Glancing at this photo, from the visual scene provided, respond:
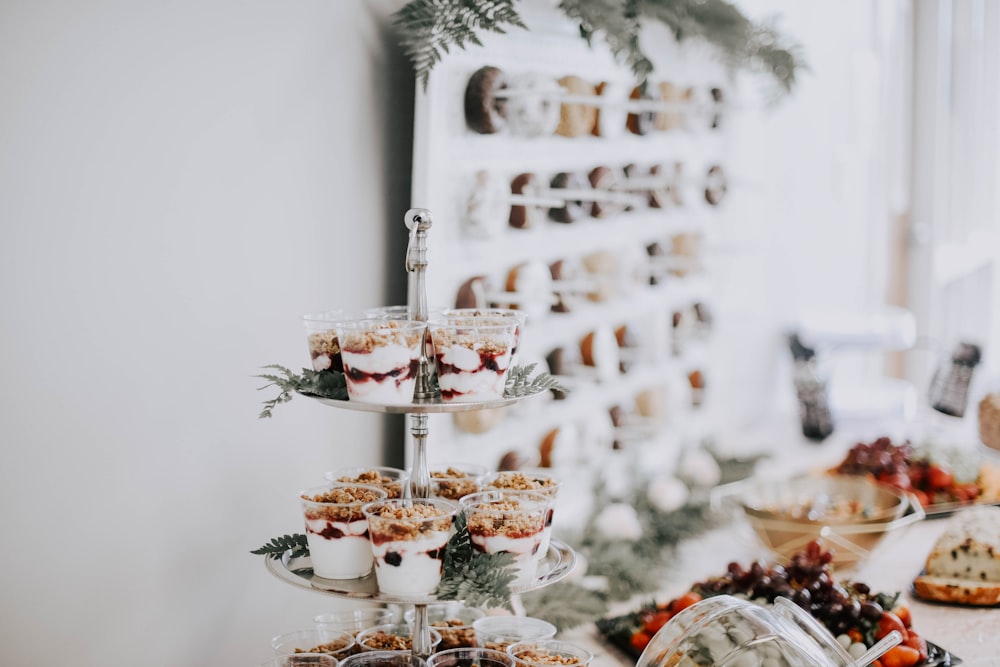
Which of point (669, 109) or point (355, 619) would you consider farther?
point (669, 109)

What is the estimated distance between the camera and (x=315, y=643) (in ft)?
4.41

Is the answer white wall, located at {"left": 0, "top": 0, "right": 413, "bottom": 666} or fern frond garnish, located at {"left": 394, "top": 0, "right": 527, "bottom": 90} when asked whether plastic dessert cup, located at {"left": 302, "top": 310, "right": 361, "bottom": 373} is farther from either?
fern frond garnish, located at {"left": 394, "top": 0, "right": 527, "bottom": 90}

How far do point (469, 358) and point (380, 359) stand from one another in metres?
0.12

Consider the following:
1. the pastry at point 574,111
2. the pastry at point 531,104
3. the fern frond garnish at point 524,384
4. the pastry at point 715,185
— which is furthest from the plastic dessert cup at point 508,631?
the pastry at point 715,185

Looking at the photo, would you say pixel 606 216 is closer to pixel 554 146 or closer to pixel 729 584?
pixel 554 146

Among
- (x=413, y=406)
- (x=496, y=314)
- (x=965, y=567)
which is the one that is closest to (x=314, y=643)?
(x=413, y=406)

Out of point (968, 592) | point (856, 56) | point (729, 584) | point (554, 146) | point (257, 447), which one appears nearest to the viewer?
point (257, 447)

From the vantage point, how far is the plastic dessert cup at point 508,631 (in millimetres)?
1350

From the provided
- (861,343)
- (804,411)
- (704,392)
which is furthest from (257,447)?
(861,343)

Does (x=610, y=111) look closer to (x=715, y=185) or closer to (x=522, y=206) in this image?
(x=522, y=206)

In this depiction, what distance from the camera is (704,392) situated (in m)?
2.86

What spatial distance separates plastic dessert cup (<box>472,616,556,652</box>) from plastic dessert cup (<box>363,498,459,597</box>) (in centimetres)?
→ 24

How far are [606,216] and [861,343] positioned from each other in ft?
4.51

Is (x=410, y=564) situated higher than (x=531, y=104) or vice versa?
(x=531, y=104)
